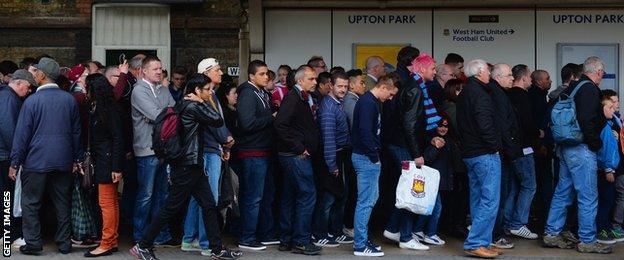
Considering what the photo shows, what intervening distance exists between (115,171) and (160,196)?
75 centimetres

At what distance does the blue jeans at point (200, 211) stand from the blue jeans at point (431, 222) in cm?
221

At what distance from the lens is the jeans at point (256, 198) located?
31.8 ft

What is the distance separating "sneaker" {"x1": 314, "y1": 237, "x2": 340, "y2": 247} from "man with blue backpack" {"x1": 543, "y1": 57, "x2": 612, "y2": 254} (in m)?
2.17

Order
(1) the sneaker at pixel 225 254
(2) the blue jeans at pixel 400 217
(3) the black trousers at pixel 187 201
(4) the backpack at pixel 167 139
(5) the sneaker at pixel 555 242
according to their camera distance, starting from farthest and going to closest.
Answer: (5) the sneaker at pixel 555 242, (2) the blue jeans at pixel 400 217, (1) the sneaker at pixel 225 254, (3) the black trousers at pixel 187 201, (4) the backpack at pixel 167 139

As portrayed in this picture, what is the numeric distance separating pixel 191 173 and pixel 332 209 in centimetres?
192

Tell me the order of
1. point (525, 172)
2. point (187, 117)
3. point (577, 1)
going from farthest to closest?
point (577, 1) → point (525, 172) → point (187, 117)

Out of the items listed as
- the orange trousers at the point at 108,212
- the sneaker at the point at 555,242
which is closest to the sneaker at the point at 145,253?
the orange trousers at the point at 108,212

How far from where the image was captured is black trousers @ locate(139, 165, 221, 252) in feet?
29.1

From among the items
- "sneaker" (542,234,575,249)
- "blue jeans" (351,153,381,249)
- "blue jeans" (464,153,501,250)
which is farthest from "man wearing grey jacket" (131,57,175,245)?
"sneaker" (542,234,575,249)

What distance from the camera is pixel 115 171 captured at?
9.17 metres

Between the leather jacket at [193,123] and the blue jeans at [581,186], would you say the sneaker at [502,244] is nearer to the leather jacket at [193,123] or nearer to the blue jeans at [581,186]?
the blue jeans at [581,186]

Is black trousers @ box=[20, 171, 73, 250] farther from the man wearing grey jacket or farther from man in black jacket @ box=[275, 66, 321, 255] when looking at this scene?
man in black jacket @ box=[275, 66, 321, 255]

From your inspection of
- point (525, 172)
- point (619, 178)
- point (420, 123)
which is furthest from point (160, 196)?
point (619, 178)

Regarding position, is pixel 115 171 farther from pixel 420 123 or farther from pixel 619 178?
pixel 619 178
